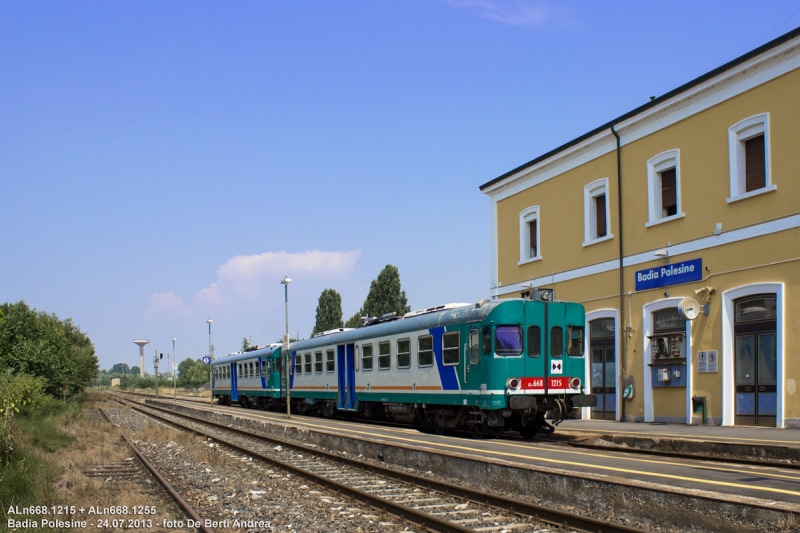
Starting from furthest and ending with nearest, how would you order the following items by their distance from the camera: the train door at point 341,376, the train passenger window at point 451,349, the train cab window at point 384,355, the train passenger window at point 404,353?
the train door at point 341,376 → the train cab window at point 384,355 → the train passenger window at point 404,353 → the train passenger window at point 451,349

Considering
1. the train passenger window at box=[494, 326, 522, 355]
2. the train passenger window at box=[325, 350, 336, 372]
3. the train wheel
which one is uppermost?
the train passenger window at box=[494, 326, 522, 355]

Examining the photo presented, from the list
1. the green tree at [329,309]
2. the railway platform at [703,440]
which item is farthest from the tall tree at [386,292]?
the railway platform at [703,440]

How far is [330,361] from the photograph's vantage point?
24.7 m

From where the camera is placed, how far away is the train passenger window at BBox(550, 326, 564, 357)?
1662 centimetres

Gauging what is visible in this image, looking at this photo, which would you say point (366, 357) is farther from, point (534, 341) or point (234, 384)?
point (234, 384)

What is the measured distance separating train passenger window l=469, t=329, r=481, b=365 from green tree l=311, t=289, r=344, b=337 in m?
57.1

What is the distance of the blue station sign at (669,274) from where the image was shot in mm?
19078

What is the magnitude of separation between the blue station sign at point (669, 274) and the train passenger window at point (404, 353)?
694cm

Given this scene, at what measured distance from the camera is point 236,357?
3969cm

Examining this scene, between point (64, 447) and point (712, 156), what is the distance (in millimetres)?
16987

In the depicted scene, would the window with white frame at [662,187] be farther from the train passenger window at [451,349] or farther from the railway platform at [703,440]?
the train passenger window at [451,349]

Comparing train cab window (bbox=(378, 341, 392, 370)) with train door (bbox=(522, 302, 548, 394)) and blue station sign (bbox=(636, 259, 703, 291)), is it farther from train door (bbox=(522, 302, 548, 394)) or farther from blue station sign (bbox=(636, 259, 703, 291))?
blue station sign (bbox=(636, 259, 703, 291))

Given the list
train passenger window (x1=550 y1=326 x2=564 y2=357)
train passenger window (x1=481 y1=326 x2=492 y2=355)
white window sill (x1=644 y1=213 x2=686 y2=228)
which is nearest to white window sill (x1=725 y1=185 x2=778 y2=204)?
white window sill (x1=644 y1=213 x2=686 y2=228)

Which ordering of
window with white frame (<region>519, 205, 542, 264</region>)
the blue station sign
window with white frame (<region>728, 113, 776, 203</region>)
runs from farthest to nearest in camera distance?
window with white frame (<region>519, 205, 542, 264</region>) < the blue station sign < window with white frame (<region>728, 113, 776, 203</region>)
